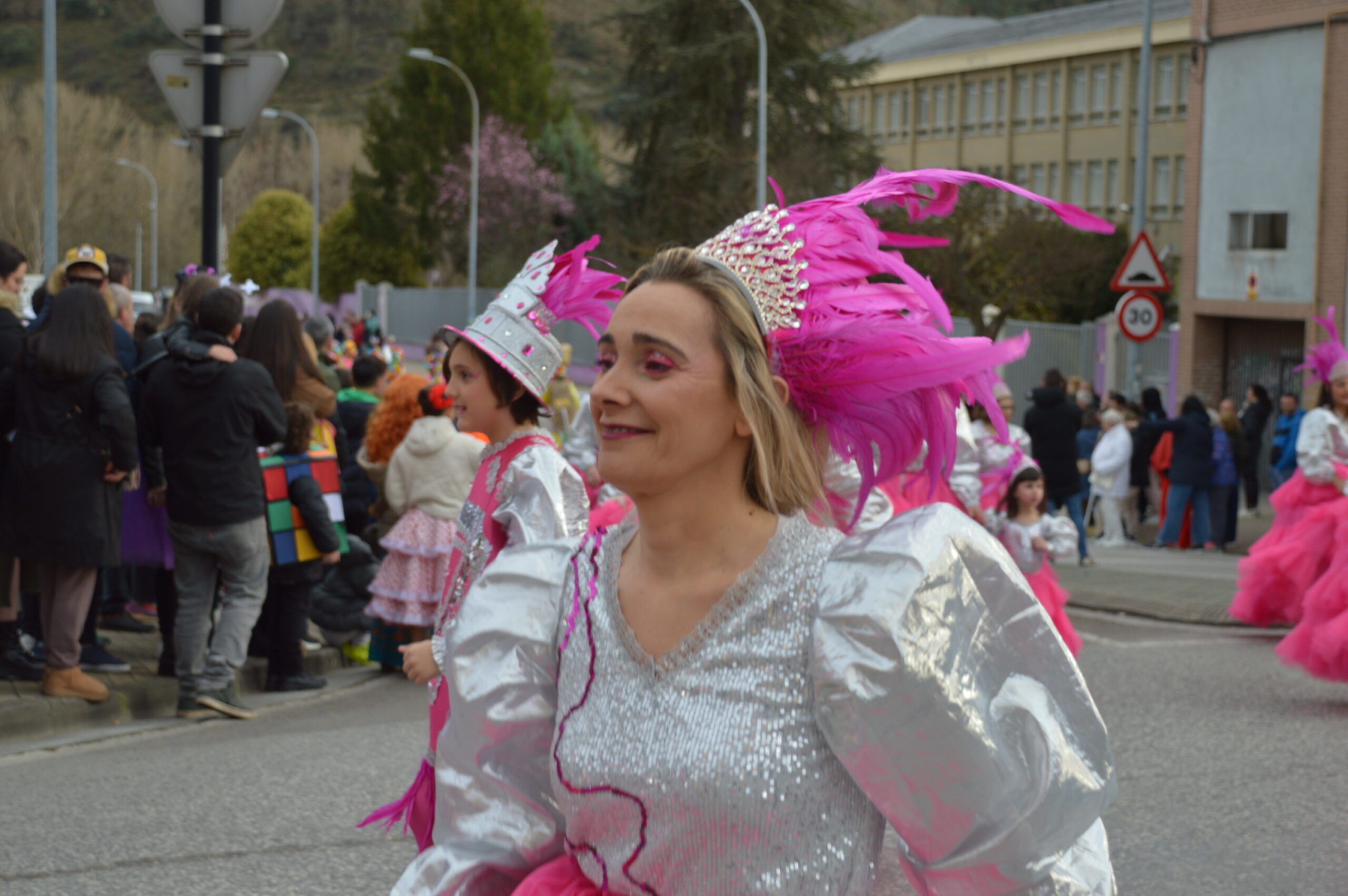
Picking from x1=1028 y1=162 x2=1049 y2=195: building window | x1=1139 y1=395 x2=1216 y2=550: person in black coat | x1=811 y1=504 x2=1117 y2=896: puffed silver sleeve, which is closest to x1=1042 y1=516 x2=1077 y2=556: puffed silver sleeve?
x1=811 y1=504 x2=1117 y2=896: puffed silver sleeve

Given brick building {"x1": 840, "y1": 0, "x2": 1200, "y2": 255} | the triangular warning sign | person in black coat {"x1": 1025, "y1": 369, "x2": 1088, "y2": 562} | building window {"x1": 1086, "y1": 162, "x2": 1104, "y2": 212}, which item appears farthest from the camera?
building window {"x1": 1086, "y1": 162, "x2": 1104, "y2": 212}

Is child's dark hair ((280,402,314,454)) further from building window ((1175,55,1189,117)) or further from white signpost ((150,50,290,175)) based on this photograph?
building window ((1175,55,1189,117))

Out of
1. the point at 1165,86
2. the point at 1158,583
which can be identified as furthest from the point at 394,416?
the point at 1165,86

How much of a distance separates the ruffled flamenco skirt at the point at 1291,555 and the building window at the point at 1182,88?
41.8m

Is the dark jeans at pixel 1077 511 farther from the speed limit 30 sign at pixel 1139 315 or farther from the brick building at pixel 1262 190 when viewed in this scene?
the brick building at pixel 1262 190

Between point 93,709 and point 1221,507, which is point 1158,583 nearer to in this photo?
point 1221,507

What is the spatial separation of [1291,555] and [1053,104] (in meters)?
47.2

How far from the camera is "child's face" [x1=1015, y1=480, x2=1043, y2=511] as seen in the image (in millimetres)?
8742

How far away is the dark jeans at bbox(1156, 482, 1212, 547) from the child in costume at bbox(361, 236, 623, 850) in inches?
540

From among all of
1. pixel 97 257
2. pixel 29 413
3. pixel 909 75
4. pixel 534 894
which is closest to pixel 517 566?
pixel 534 894

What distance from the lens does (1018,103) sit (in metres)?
55.9

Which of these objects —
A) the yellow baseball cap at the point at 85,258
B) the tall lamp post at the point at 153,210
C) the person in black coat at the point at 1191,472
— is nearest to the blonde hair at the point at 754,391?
the yellow baseball cap at the point at 85,258

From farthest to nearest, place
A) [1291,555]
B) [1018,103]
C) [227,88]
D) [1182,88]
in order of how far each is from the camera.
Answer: [1018,103] < [1182,88] < [1291,555] < [227,88]

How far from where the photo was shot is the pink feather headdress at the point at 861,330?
231cm
